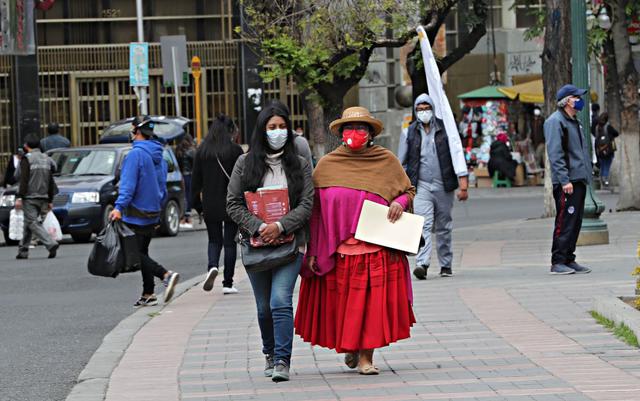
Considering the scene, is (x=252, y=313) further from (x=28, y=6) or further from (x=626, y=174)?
(x=28, y=6)

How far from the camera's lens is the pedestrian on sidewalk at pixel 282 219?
8.74 metres

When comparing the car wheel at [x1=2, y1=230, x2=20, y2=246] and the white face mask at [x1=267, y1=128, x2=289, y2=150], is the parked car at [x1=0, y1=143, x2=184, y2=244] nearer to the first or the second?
the car wheel at [x1=2, y1=230, x2=20, y2=246]

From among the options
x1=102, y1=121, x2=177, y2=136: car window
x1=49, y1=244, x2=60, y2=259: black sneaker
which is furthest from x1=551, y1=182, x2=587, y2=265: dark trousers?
x1=102, y1=121, x2=177, y2=136: car window

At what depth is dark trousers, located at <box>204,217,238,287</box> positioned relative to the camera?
46.5 feet

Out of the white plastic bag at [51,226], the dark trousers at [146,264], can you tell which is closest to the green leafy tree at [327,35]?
the white plastic bag at [51,226]

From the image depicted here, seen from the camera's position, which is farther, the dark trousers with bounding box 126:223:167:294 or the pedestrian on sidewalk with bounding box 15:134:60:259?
the pedestrian on sidewalk with bounding box 15:134:60:259

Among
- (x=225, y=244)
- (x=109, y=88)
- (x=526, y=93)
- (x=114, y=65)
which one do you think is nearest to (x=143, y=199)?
(x=225, y=244)

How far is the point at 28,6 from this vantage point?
31.1m

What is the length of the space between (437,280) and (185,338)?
3.94m

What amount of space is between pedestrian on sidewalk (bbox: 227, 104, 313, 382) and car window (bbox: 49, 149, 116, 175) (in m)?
15.5

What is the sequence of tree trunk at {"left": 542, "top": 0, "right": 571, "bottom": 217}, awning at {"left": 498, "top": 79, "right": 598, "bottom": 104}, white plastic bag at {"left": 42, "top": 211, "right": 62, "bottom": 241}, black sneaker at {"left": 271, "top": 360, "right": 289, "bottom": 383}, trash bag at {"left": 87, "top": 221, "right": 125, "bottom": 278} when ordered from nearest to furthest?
black sneaker at {"left": 271, "top": 360, "right": 289, "bottom": 383}, trash bag at {"left": 87, "top": 221, "right": 125, "bottom": 278}, white plastic bag at {"left": 42, "top": 211, "right": 62, "bottom": 241}, tree trunk at {"left": 542, "top": 0, "right": 571, "bottom": 217}, awning at {"left": 498, "top": 79, "right": 598, "bottom": 104}

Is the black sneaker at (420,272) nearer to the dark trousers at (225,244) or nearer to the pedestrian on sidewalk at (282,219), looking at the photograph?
the dark trousers at (225,244)

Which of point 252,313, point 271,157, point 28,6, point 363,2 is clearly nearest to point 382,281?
point 271,157

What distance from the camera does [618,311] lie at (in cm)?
1025
